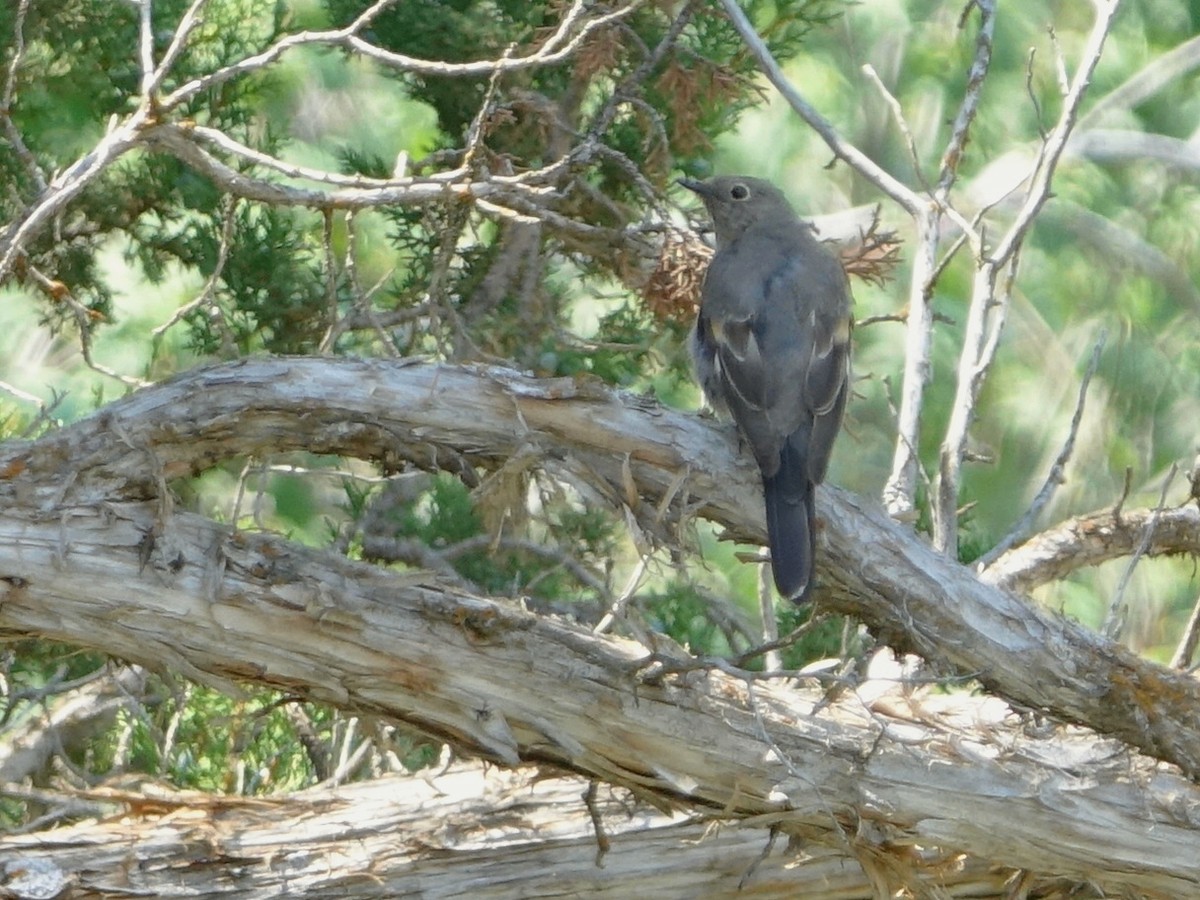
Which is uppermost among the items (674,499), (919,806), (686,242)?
(686,242)

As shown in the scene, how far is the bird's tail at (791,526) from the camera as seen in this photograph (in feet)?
10.5

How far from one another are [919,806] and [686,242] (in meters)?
1.52

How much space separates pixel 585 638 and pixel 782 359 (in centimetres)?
114

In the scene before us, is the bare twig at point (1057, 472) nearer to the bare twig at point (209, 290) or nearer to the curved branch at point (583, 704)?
the curved branch at point (583, 704)

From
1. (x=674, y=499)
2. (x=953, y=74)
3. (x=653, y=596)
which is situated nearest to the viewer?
(x=674, y=499)

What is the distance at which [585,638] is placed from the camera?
321cm

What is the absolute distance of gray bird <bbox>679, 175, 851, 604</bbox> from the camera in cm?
329

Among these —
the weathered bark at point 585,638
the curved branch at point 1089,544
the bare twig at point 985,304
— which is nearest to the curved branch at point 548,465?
the weathered bark at point 585,638

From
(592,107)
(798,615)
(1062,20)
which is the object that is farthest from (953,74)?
(798,615)

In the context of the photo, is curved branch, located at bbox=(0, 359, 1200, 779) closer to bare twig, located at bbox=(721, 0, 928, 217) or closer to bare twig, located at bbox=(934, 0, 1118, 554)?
bare twig, located at bbox=(934, 0, 1118, 554)

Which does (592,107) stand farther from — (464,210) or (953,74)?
(953,74)

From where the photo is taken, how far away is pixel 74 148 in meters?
4.86

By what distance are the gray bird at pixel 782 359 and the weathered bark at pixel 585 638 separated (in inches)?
4.3

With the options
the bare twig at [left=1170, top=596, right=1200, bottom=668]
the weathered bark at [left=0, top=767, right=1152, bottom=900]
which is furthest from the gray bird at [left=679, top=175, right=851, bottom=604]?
the bare twig at [left=1170, top=596, right=1200, bottom=668]
